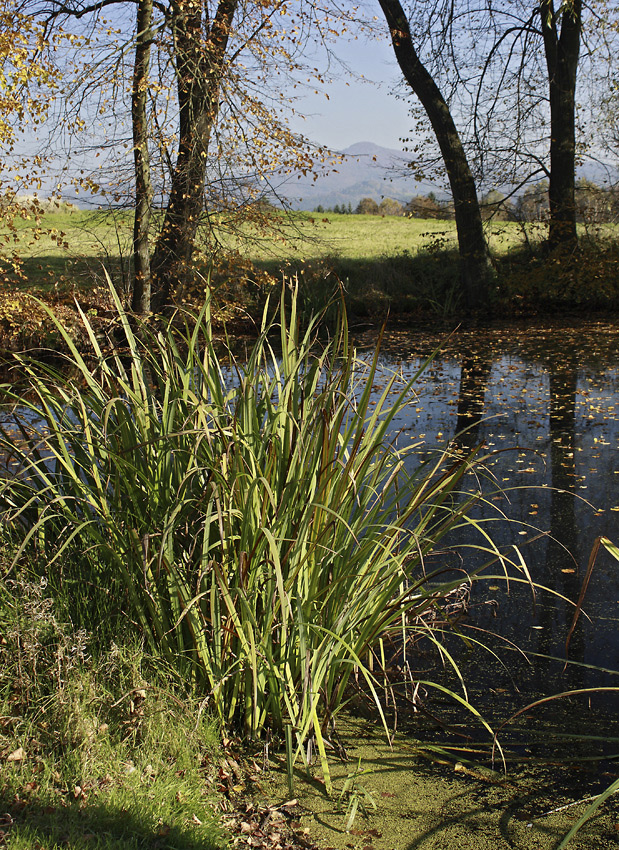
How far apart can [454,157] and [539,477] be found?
10929 millimetres

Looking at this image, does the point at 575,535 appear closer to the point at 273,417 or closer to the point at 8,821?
the point at 273,417

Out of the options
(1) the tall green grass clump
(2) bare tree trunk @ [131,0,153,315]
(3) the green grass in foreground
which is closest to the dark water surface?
(1) the tall green grass clump

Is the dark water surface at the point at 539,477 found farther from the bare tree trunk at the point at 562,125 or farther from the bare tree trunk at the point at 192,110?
the bare tree trunk at the point at 192,110

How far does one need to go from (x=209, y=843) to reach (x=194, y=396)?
1421 millimetres

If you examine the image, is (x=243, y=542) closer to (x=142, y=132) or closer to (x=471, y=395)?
(x=471, y=395)

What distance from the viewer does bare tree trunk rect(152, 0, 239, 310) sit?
8.76m

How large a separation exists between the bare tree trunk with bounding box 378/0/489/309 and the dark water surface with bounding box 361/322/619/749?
2.66m

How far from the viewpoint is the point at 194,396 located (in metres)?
2.59

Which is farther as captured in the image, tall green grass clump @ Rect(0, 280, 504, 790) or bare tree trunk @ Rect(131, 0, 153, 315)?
bare tree trunk @ Rect(131, 0, 153, 315)

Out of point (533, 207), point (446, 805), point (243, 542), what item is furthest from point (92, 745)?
point (533, 207)

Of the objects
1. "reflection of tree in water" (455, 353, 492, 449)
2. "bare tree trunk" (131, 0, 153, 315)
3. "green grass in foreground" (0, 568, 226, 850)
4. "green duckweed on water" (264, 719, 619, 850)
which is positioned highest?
"bare tree trunk" (131, 0, 153, 315)

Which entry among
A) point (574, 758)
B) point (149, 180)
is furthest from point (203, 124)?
point (574, 758)

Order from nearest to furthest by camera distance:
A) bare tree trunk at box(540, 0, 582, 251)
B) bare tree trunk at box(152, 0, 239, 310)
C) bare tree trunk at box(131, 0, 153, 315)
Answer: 1. bare tree trunk at box(131, 0, 153, 315)
2. bare tree trunk at box(152, 0, 239, 310)
3. bare tree trunk at box(540, 0, 582, 251)

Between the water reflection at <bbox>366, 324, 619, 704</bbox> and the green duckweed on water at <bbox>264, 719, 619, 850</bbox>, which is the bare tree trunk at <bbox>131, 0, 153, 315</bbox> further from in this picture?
the green duckweed on water at <bbox>264, 719, 619, 850</bbox>
